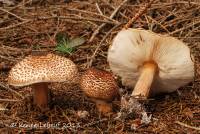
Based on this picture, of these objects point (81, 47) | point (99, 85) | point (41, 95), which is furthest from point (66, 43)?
point (99, 85)

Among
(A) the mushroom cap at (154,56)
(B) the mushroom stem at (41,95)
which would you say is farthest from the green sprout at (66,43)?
(B) the mushroom stem at (41,95)

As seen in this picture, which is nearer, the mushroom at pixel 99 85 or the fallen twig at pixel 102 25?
the mushroom at pixel 99 85

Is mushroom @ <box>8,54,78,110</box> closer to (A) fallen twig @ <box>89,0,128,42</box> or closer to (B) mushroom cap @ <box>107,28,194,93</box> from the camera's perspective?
(B) mushroom cap @ <box>107,28,194,93</box>

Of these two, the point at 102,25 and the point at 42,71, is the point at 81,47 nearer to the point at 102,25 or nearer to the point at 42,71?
the point at 102,25

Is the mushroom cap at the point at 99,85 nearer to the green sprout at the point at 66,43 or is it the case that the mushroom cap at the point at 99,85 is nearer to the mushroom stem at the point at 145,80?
the mushroom stem at the point at 145,80

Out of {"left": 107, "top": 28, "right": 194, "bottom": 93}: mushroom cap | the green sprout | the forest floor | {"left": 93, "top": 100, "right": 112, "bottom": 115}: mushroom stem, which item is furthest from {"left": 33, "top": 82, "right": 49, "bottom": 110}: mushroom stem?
the green sprout
